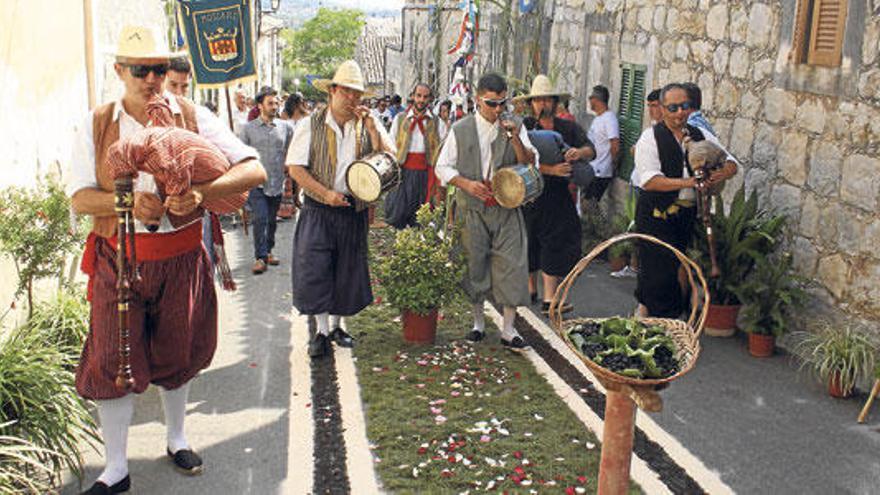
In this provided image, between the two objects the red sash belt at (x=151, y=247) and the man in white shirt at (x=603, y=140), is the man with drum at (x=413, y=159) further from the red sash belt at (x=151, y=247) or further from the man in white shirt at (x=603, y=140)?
the red sash belt at (x=151, y=247)

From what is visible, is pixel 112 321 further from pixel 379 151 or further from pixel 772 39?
pixel 772 39

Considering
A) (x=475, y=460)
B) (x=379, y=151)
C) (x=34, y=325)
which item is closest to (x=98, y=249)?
(x=34, y=325)

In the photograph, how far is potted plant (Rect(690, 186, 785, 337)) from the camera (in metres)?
7.50

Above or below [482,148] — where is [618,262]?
below

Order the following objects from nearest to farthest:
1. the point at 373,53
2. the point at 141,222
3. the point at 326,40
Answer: the point at 141,222
the point at 373,53
the point at 326,40

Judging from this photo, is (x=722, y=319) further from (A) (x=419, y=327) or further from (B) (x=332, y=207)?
(B) (x=332, y=207)

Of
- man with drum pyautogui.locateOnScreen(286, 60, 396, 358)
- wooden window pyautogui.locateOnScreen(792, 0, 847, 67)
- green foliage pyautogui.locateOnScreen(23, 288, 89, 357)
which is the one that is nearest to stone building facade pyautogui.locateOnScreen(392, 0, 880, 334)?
wooden window pyautogui.locateOnScreen(792, 0, 847, 67)

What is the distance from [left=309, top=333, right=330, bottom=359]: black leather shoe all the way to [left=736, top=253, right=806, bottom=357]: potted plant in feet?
10.8

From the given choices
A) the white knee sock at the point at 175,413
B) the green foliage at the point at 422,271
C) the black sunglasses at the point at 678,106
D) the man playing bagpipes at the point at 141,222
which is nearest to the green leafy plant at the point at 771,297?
the black sunglasses at the point at 678,106

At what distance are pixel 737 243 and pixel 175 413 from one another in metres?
4.76

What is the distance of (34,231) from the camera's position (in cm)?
564

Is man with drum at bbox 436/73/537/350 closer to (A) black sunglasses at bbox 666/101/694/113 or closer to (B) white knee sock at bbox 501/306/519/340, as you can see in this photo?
(B) white knee sock at bbox 501/306/519/340

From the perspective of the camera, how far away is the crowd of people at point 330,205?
4367 millimetres

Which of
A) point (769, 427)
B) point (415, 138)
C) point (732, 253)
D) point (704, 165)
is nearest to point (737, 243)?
point (732, 253)
